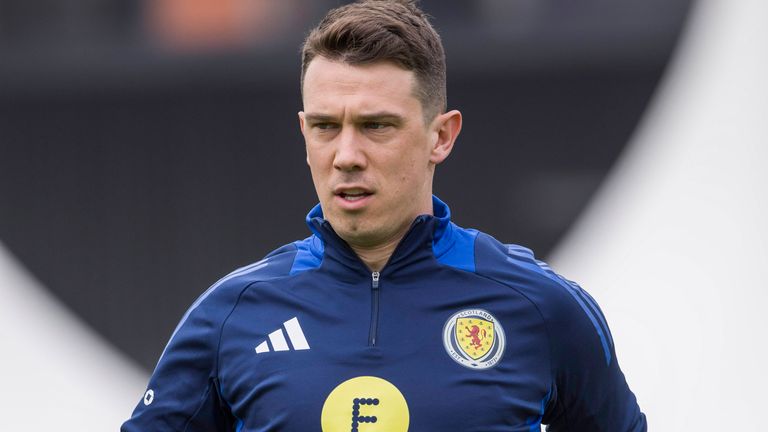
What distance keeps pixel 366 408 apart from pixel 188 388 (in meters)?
0.31

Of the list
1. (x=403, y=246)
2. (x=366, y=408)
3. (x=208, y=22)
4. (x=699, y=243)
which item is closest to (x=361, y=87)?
(x=403, y=246)

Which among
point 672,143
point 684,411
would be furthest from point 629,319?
point 672,143

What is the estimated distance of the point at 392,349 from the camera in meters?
2.07

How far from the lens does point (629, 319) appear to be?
15.9ft

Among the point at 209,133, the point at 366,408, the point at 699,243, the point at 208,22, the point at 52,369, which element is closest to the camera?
the point at 366,408

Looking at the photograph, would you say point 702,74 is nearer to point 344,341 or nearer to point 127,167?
point 127,167

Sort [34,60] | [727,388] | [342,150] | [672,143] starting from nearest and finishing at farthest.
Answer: [342,150] → [727,388] → [672,143] → [34,60]

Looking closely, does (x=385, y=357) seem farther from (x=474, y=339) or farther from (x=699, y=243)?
(x=699, y=243)

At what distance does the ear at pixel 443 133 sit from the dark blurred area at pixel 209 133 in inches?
127

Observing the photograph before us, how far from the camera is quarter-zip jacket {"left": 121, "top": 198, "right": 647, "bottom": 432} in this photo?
2.05m

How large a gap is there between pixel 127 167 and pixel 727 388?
2778 mm

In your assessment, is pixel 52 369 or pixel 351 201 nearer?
pixel 351 201

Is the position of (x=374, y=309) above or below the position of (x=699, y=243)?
above

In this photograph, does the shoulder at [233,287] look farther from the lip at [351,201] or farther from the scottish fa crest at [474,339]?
the scottish fa crest at [474,339]
